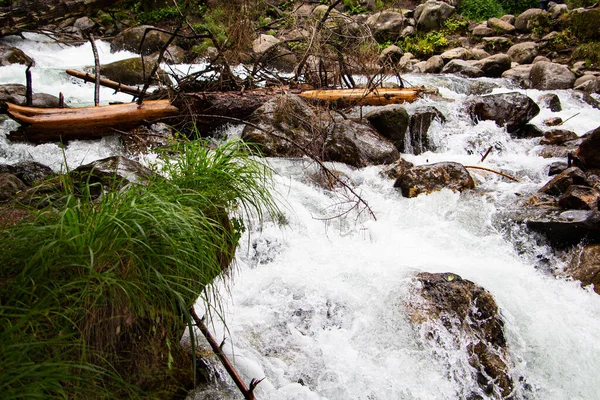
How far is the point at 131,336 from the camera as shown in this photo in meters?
1.94

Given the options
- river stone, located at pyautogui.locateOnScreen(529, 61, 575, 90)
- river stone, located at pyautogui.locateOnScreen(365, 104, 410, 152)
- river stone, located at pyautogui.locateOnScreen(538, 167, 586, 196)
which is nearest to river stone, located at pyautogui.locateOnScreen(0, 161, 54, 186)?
river stone, located at pyautogui.locateOnScreen(365, 104, 410, 152)

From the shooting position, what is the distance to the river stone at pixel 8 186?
13.7 feet

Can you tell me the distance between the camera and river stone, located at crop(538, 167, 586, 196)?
17.8 ft

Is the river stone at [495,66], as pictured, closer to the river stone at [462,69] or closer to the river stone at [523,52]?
the river stone at [462,69]

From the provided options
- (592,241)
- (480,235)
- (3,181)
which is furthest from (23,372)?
(592,241)

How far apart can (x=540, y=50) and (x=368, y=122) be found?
9.59 metres

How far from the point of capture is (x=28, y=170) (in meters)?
5.21

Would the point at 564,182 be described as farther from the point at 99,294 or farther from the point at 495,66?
the point at 495,66

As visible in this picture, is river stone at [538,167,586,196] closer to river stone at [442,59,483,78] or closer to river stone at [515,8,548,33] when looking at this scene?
river stone at [442,59,483,78]

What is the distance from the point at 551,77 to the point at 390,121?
660 centimetres

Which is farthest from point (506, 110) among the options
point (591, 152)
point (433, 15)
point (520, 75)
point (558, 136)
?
point (433, 15)

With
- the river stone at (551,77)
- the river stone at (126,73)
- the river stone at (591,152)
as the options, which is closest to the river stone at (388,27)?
the river stone at (551,77)

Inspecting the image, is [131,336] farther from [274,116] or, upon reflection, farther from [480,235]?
[274,116]

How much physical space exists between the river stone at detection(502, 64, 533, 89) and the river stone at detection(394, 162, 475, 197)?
683 centimetres
